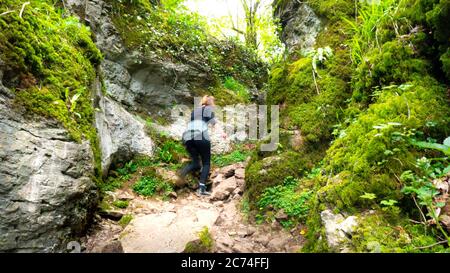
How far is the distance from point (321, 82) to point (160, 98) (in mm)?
5034

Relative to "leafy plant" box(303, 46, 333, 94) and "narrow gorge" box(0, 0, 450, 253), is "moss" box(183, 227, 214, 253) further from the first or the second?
"leafy plant" box(303, 46, 333, 94)

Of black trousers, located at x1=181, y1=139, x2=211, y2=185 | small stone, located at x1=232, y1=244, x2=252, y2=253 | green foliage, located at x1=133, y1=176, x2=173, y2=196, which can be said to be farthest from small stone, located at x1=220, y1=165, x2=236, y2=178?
small stone, located at x1=232, y1=244, x2=252, y2=253

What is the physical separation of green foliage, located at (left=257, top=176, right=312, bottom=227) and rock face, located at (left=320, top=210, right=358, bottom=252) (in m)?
1.11

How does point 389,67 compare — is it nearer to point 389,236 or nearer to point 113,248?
point 389,236

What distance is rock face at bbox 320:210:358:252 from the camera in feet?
7.86

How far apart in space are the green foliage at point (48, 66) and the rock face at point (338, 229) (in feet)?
10.8

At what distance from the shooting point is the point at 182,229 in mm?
4090

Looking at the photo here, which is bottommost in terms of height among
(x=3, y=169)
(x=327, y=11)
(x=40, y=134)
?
(x=3, y=169)

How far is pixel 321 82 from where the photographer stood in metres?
5.45

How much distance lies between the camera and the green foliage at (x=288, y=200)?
387cm

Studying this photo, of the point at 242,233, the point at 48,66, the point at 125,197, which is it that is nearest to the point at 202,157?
the point at 125,197
